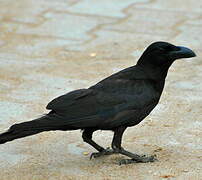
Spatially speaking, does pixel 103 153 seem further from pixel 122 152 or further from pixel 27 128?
pixel 27 128

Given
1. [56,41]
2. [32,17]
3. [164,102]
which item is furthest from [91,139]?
[32,17]

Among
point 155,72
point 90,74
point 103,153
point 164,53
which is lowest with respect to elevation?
point 90,74

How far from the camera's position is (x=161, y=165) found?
482 centimetres

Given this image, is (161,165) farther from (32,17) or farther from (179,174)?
(32,17)

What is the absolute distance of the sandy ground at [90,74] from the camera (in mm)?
4832

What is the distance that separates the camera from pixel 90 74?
22.7ft

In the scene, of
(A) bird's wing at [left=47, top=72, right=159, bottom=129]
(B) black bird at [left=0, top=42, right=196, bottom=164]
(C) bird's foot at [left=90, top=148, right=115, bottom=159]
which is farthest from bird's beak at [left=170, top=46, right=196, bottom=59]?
(C) bird's foot at [left=90, top=148, right=115, bottom=159]

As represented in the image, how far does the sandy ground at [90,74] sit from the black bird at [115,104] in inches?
9.9

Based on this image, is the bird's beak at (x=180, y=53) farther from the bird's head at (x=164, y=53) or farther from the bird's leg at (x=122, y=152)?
the bird's leg at (x=122, y=152)

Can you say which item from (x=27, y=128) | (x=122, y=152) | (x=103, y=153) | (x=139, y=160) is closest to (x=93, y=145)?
(x=103, y=153)

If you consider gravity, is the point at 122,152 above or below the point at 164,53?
below

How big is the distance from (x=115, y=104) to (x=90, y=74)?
86.8 inches

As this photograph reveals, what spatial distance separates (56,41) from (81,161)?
10.8 ft

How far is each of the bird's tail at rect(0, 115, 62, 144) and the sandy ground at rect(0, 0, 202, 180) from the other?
339 millimetres
